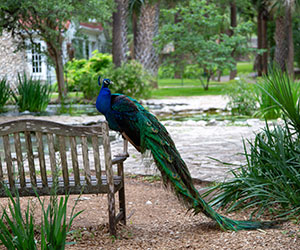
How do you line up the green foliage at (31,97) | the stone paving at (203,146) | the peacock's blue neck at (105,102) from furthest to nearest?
the green foliage at (31,97) < the stone paving at (203,146) < the peacock's blue neck at (105,102)

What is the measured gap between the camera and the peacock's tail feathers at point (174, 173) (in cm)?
348

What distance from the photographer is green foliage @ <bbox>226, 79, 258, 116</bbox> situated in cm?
1219

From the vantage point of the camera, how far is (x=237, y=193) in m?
4.15

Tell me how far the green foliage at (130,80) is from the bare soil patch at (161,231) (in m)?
11.8

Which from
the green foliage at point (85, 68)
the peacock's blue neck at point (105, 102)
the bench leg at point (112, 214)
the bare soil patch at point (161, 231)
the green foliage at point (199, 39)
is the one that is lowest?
the bare soil patch at point (161, 231)

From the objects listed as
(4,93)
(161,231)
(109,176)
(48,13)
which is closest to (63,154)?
(109,176)

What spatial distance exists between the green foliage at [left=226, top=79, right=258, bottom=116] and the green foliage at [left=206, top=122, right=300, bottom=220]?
7980 mm

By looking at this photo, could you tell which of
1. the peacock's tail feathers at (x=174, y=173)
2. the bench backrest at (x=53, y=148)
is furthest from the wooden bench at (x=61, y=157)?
the peacock's tail feathers at (x=174, y=173)

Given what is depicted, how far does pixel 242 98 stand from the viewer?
12.4m

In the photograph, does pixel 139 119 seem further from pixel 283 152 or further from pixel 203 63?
pixel 203 63

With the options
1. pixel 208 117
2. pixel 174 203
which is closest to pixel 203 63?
pixel 208 117

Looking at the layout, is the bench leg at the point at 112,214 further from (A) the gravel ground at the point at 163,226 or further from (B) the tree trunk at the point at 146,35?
(B) the tree trunk at the point at 146,35

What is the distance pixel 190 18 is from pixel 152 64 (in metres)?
3.23

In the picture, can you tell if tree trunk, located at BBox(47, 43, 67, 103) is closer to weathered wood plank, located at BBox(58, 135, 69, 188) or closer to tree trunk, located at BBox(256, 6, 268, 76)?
weathered wood plank, located at BBox(58, 135, 69, 188)
